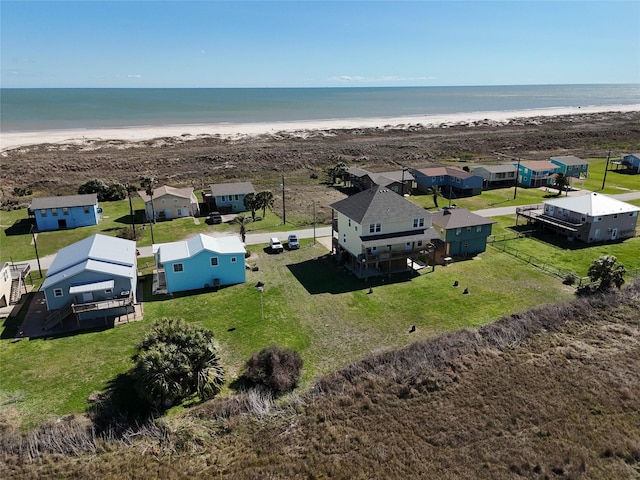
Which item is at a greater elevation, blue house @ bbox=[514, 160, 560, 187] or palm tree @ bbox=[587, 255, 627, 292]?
blue house @ bbox=[514, 160, 560, 187]

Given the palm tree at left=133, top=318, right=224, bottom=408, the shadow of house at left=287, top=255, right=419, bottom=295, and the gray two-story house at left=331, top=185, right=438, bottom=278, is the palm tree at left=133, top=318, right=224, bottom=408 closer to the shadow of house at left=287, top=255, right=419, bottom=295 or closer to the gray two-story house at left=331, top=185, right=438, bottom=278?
the shadow of house at left=287, top=255, right=419, bottom=295

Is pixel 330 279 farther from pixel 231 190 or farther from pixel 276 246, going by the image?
pixel 231 190

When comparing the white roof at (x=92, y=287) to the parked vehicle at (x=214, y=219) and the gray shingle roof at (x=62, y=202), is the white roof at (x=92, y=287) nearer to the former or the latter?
the parked vehicle at (x=214, y=219)

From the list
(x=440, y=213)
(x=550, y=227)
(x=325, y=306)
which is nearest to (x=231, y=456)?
(x=325, y=306)

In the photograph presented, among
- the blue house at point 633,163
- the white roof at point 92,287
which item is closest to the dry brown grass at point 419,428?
the white roof at point 92,287

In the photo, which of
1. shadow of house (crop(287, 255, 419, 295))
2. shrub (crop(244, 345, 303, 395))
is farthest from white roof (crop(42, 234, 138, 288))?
shadow of house (crop(287, 255, 419, 295))

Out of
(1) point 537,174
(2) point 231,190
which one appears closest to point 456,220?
(2) point 231,190

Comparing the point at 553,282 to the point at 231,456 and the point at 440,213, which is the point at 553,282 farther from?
the point at 231,456
